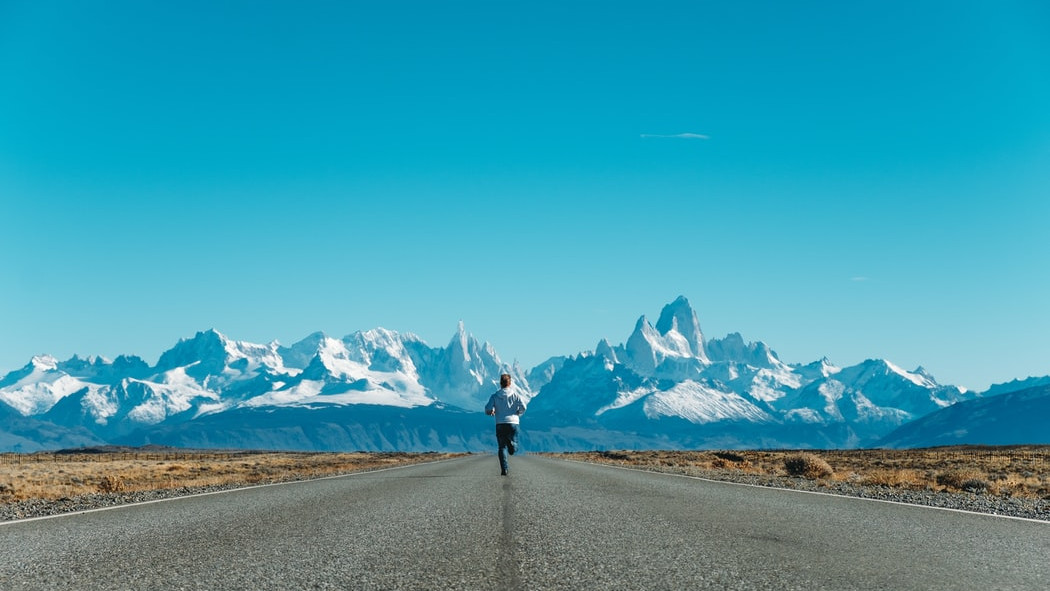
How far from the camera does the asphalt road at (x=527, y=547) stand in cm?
745

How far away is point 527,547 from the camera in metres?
9.27

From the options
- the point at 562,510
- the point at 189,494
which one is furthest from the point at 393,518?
the point at 189,494

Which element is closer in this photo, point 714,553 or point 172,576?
point 172,576

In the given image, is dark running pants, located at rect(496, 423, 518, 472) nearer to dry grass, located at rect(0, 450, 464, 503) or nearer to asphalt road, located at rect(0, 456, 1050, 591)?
asphalt road, located at rect(0, 456, 1050, 591)

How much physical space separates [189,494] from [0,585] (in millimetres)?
12853

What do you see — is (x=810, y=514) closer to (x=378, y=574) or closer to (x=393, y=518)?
(x=393, y=518)

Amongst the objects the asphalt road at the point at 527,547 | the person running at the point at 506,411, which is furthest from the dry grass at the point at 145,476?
the asphalt road at the point at 527,547

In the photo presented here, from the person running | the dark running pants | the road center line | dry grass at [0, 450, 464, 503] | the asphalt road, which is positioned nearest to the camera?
the road center line

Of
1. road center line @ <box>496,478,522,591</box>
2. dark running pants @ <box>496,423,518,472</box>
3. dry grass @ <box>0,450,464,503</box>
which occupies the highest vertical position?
dark running pants @ <box>496,423,518,472</box>

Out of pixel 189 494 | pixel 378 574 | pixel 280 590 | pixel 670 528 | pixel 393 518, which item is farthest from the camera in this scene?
pixel 189 494

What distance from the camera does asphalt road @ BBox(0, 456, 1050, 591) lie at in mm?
7449

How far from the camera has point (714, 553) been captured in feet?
29.1

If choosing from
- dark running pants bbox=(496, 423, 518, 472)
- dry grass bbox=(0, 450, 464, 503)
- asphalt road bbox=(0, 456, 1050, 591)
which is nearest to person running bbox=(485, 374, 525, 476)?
dark running pants bbox=(496, 423, 518, 472)

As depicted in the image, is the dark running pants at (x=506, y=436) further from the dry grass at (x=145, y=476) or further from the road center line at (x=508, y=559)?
the road center line at (x=508, y=559)
